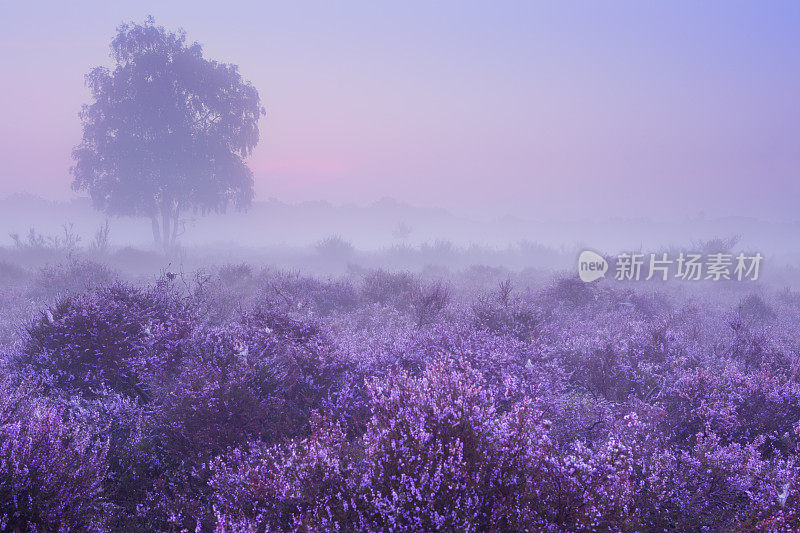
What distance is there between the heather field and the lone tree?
21998 millimetres

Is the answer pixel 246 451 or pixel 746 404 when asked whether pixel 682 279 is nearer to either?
pixel 746 404

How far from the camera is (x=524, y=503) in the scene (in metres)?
2.21

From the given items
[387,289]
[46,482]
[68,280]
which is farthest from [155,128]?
[46,482]

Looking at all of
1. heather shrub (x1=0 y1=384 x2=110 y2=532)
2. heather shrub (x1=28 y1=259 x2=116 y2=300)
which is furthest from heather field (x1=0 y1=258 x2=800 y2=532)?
heather shrub (x1=28 y1=259 x2=116 y2=300)

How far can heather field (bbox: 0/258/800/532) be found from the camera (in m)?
2.25

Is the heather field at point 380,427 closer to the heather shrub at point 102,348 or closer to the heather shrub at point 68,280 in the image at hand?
the heather shrub at point 102,348

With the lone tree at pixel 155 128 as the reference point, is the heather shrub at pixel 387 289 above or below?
below

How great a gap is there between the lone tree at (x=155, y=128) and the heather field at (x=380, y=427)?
866 inches

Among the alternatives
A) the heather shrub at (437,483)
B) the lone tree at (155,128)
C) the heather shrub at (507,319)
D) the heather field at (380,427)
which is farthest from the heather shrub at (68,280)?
the lone tree at (155,128)

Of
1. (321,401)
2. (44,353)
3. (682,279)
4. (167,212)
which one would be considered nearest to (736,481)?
(321,401)

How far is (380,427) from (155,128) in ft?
91.7

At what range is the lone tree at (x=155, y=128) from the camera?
948 inches

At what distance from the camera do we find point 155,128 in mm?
24656

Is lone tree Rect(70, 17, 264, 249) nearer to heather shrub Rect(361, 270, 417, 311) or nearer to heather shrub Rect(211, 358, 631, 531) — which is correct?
heather shrub Rect(361, 270, 417, 311)
